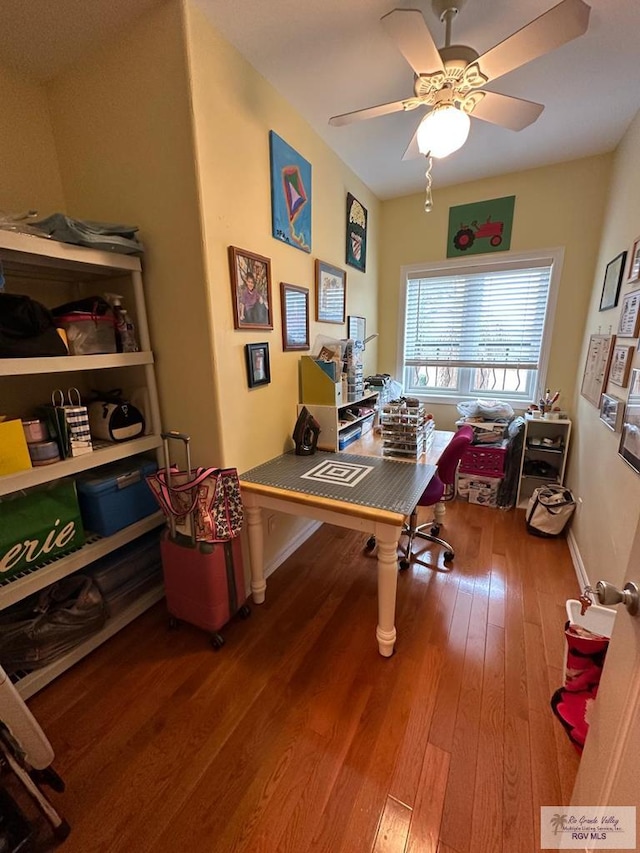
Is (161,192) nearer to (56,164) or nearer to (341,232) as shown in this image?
(56,164)

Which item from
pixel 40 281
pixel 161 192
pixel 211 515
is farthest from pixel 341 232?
pixel 211 515

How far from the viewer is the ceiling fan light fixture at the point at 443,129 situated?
1319 millimetres

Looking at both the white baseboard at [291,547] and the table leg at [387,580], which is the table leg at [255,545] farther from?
the table leg at [387,580]

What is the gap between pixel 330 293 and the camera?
250 centimetres

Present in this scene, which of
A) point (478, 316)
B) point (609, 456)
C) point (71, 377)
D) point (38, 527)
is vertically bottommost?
point (38, 527)

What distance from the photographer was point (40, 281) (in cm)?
170

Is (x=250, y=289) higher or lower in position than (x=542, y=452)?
higher

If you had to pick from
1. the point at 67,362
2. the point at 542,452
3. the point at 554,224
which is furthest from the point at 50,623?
the point at 554,224

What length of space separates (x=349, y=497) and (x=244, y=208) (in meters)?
1.45

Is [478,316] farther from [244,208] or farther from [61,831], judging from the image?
[61,831]

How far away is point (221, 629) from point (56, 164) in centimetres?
245

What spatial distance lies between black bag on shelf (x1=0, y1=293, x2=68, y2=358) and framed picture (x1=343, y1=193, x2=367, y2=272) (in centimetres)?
209

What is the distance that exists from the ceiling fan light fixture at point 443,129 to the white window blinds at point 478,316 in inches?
73.3

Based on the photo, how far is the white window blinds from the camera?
2.91 meters
